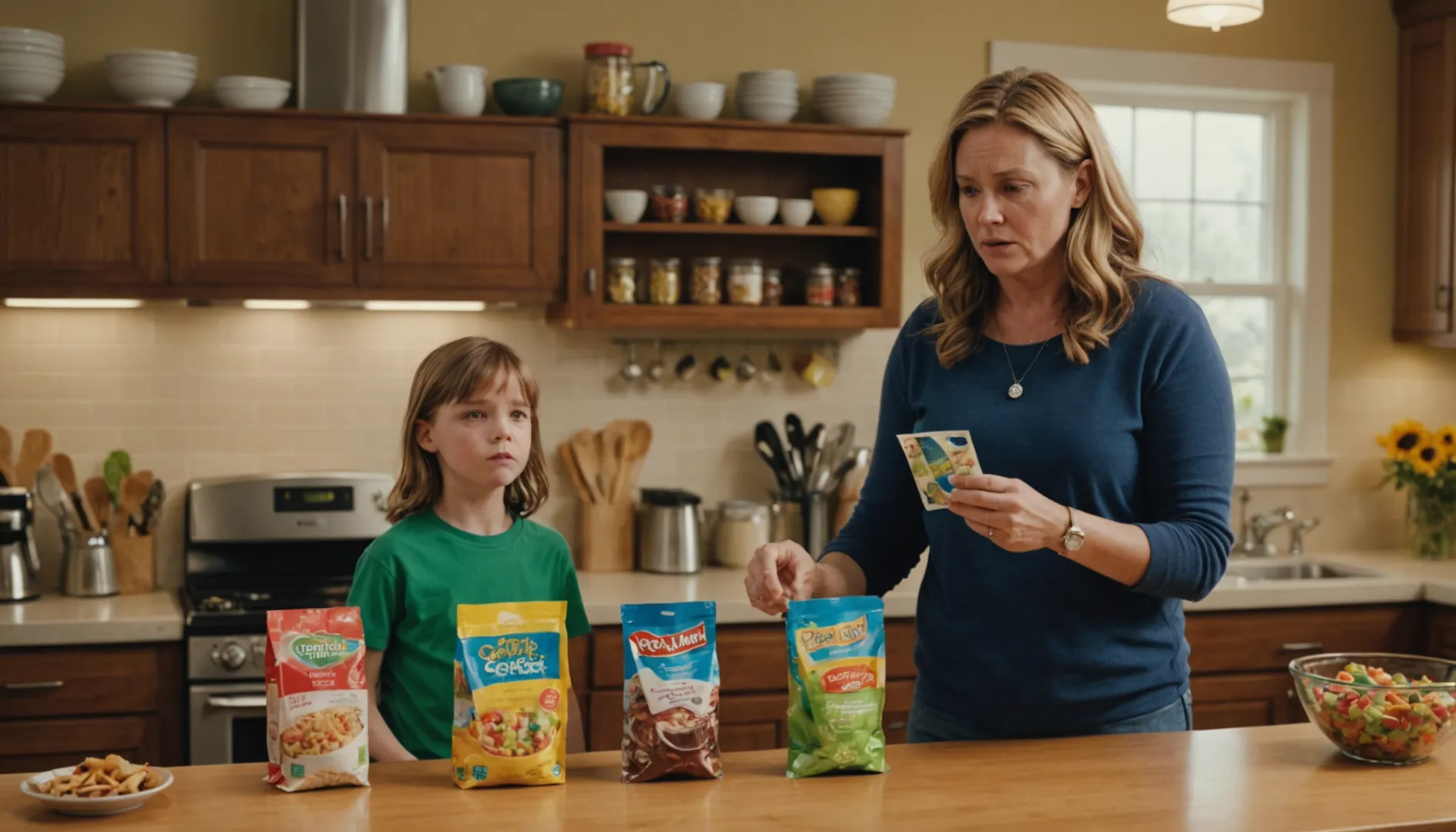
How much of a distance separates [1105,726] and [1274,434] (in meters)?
2.89

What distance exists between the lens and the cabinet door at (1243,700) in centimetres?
389

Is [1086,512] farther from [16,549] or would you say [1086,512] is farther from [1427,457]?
[1427,457]

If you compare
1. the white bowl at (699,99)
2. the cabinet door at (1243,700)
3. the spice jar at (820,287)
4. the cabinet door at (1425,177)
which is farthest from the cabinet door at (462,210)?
the cabinet door at (1425,177)

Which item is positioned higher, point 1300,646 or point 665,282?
point 665,282

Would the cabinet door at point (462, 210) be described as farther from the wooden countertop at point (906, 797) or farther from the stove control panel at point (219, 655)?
the wooden countertop at point (906, 797)

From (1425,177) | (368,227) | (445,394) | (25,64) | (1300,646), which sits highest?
(25,64)

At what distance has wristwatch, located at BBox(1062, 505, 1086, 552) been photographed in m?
1.84

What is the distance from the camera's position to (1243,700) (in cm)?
393

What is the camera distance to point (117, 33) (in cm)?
386

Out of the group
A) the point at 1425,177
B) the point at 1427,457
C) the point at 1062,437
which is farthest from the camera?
the point at 1425,177

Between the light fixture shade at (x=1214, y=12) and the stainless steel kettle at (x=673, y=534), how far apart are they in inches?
70.0

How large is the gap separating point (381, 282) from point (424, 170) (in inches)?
12.2

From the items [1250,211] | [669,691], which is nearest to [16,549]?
[669,691]

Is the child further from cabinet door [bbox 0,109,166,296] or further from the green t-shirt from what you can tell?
cabinet door [bbox 0,109,166,296]
